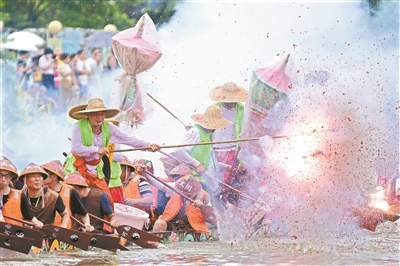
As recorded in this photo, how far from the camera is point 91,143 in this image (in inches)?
454

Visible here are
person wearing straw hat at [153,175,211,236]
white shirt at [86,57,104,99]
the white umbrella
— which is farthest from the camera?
the white umbrella

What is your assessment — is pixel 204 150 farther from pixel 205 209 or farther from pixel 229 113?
pixel 205 209

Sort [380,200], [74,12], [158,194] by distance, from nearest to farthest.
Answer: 1. [380,200]
2. [158,194]
3. [74,12]

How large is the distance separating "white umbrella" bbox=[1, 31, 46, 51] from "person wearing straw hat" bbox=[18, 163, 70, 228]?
792cm

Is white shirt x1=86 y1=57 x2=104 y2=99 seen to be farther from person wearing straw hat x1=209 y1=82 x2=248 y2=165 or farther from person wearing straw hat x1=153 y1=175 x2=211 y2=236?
person wearing straw hat x1=153 y1=175 x2=211 y2=236

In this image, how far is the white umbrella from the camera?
18156 millimetres

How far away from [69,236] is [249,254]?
79.2 inches

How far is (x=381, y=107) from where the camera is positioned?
13109 mm

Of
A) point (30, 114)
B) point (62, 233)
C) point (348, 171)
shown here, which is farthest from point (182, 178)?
point (30, 114)

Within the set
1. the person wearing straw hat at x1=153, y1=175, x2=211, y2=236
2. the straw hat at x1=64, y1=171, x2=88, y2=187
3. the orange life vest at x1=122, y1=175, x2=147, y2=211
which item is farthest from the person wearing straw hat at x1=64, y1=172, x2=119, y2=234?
the person wearing straw hat at x1=153, y1=175, x2=211, y2=236

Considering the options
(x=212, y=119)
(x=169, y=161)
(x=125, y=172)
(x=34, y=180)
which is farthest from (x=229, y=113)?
(x=34, y=180)

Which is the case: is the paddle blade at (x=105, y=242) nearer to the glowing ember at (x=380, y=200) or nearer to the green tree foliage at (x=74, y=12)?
the glowing ember at (x=380, y=200)

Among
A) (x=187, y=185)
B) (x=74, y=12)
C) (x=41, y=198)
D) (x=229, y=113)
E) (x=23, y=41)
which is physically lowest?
(x=41, y=198)

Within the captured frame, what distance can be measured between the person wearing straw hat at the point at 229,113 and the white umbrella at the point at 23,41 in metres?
4.82
